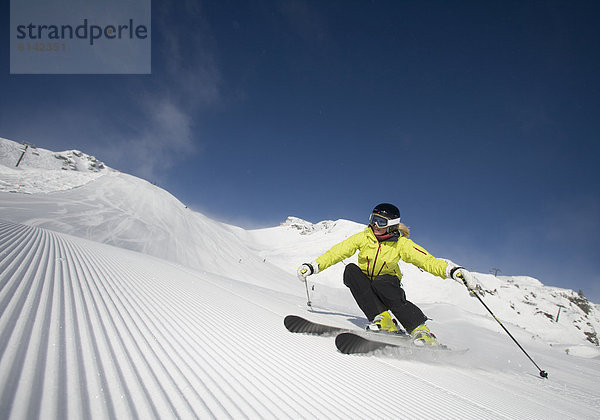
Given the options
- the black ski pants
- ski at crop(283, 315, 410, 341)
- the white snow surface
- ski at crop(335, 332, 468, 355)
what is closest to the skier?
the black ski pants

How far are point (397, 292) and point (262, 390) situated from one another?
2040mm

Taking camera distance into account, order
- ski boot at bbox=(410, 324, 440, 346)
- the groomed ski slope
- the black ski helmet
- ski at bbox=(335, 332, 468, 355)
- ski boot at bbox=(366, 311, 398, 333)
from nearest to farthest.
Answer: the groomed ski slope
ski at bbox=(335, 332, 468, 355)
ski boot at bbox=(410, 324, 440, 346)
ski boot at bbox=(366, 311, 398, 333)
the black ski helmet

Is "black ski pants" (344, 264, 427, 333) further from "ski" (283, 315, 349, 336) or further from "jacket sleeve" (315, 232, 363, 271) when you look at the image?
"ski" (283, 315, 349, 336)

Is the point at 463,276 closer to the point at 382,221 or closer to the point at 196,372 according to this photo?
the point at 382,221

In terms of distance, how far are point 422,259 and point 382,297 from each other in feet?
2.26

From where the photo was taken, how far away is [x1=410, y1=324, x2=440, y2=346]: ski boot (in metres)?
2.31

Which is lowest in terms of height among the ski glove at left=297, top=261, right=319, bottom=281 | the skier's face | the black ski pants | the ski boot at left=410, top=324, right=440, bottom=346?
the ski boot at left=410, top=324, right=440, bottom=346

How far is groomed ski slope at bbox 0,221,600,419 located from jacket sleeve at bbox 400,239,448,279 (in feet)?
3.07

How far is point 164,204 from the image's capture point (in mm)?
22484

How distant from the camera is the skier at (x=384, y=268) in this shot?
2652 millimetres

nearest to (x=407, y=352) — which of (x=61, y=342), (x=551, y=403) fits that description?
(x=551, y=403)

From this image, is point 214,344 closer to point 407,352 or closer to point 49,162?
point 407,352

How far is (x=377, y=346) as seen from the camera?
2.13m

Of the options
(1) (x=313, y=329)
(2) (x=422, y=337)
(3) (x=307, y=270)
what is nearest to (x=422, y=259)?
(2) (x=422, y=337)
